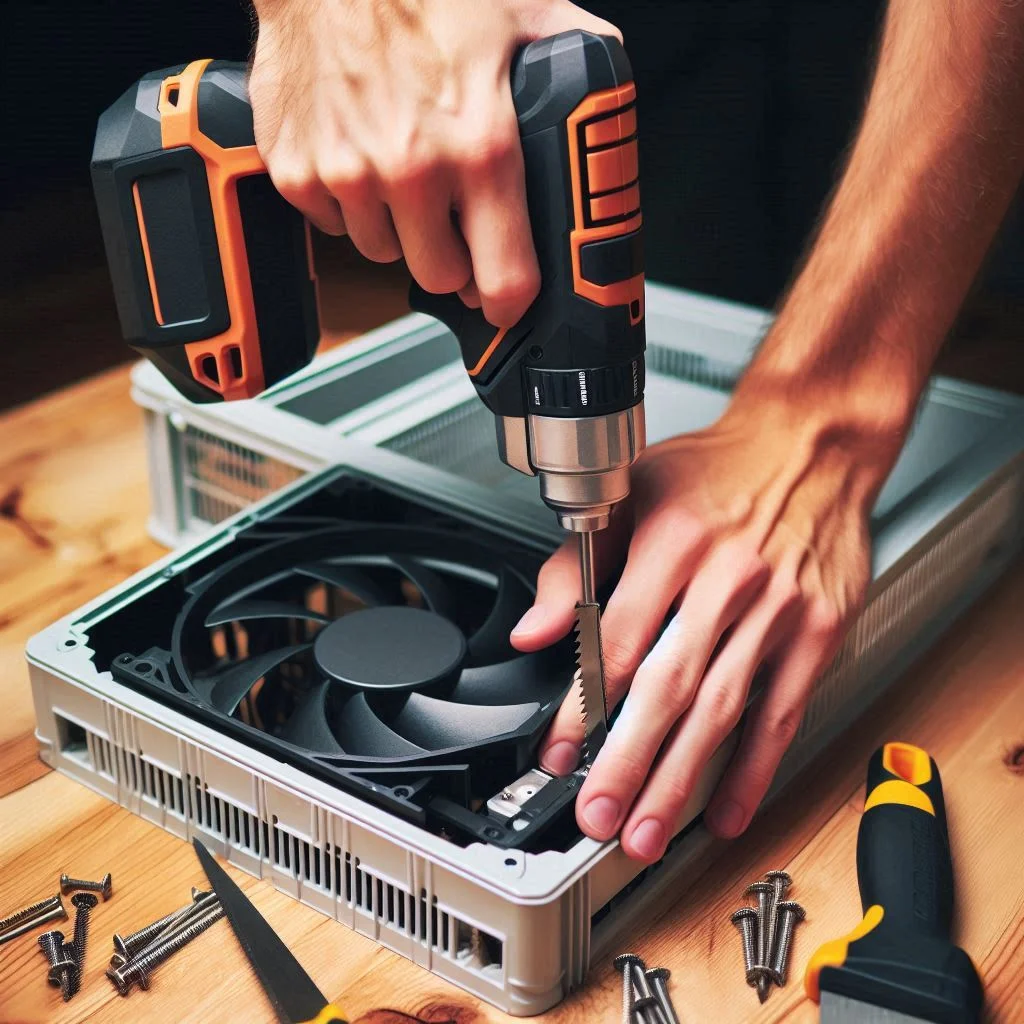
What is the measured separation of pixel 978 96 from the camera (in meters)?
0.99

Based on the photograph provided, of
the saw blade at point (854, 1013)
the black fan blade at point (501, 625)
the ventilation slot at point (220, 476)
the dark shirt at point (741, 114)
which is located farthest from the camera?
the dark shirt at point (741, 114)

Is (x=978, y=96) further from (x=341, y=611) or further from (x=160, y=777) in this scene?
(x=160, y=777)

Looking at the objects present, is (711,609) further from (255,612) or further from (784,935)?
(255,612)

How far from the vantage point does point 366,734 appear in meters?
0.85

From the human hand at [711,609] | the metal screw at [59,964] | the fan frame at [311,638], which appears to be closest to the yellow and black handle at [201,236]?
the fan frame at [311,638]

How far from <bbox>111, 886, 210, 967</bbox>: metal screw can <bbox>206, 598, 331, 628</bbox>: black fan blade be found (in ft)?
0.65

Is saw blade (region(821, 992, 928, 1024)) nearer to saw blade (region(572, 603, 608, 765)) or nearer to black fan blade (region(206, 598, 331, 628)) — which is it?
saw blade (region(572, 603, 608, 765))

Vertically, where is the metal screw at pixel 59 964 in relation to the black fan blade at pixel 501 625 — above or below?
below

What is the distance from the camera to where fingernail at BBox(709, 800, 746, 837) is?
866mm

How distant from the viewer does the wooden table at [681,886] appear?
2.54 feet

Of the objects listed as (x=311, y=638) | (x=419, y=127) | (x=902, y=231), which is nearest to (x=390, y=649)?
(x=311, y=638)

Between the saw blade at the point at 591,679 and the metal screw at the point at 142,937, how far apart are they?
0.90 ft

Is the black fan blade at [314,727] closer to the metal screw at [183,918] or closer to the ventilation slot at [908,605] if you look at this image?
the metal screw at [183,918]

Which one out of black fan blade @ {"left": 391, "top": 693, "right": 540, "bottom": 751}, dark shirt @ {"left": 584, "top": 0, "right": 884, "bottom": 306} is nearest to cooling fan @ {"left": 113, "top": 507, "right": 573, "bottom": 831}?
black fan blade @ {"left": 391, "top": 693, "right": 540, "bottom": 751}
